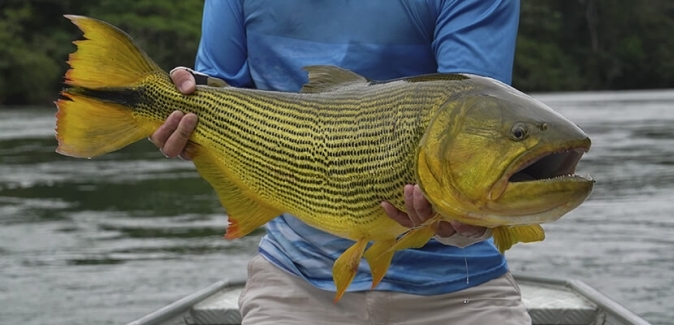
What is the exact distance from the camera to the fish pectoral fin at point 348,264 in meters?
2.89

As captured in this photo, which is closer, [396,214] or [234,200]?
[396,214]

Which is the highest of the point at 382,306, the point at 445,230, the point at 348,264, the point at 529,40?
the point at 445,230

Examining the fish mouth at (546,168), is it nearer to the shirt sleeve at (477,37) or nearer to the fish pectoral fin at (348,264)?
the fish pectoral fin at (348,264)

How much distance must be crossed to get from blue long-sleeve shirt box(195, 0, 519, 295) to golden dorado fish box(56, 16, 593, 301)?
0.43 metres

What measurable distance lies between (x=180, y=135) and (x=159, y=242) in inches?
401

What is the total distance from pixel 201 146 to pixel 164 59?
2463 inches

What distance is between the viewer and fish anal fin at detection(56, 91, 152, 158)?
311cm

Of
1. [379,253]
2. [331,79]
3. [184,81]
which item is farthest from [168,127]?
[379,253]

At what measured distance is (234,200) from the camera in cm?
321

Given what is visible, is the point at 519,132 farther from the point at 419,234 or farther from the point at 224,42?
the point at 224,42

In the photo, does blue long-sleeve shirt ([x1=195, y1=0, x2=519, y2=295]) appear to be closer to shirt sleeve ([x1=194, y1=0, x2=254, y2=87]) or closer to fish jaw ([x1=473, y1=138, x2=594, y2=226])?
shirt sleeve ([x1=194, y1=0, x2=254, y2=87])

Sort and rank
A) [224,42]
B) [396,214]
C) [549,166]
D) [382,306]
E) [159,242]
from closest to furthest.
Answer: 1. [549,166]
2. [396,214]
3. [382,306]
4. [224,42]
5. [159,242]

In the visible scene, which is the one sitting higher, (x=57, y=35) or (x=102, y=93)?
(x=102, y=93)

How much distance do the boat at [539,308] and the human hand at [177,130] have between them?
7.40 ft
